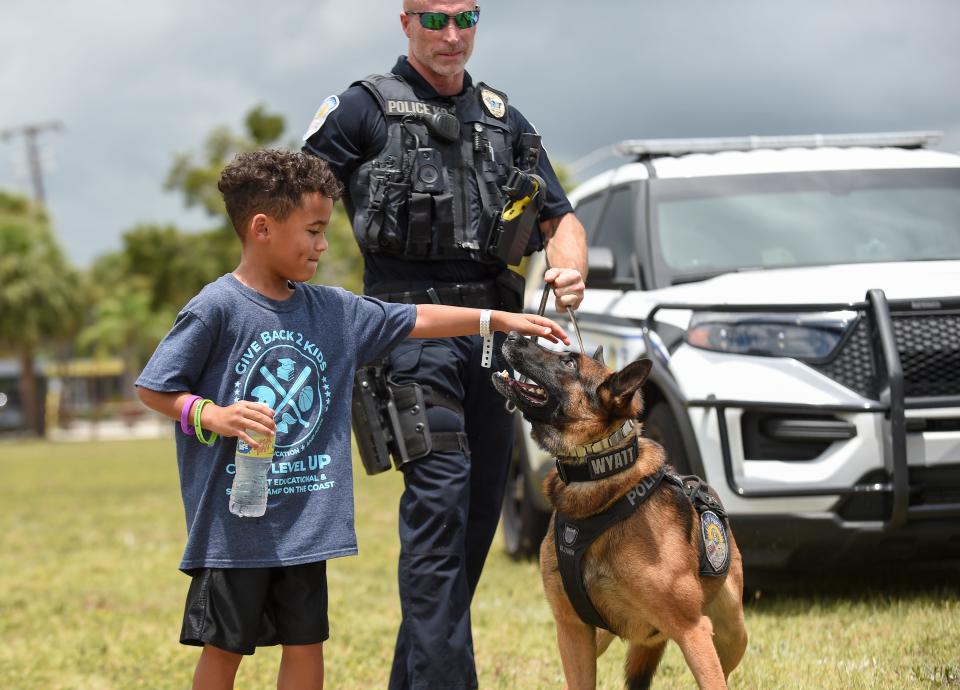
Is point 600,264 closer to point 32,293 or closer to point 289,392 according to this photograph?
point 289,392

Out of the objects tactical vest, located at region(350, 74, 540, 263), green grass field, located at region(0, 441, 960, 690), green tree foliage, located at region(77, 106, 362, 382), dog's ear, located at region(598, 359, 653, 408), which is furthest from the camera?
green tree foliage, located at region(77, 106, 362, 382)

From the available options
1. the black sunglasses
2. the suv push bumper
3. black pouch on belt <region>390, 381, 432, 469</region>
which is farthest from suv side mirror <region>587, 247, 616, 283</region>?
black pouch on belt <region>390, 381, 432, 469</region>

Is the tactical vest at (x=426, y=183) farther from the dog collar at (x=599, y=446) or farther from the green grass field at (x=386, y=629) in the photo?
the green grass field at (x=386, y=629)

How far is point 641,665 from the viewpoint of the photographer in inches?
155

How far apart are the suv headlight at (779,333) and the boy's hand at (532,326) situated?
172 centimetres

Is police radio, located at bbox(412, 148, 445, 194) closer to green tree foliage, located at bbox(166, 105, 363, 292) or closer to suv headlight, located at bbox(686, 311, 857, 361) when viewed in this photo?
suv headlight, located at bbox(686, 311, 857, 361)

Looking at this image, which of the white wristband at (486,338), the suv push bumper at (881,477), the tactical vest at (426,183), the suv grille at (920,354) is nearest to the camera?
the white wristband at (486,338)

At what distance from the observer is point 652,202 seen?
6145mm

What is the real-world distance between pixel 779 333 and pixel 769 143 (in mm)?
2228

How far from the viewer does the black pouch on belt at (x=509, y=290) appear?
4133 millimetres

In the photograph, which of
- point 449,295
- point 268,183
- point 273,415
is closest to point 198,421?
point 273,415

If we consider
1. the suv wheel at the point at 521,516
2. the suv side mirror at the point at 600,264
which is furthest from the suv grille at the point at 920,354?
the suv wheel at the point at 521,516

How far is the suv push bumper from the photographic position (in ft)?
15.8

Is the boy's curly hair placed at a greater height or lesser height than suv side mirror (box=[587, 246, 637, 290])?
greater
